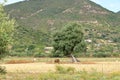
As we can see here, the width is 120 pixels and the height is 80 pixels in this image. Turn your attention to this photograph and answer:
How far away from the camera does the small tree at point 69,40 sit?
96.2 m

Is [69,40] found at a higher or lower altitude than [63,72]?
lower

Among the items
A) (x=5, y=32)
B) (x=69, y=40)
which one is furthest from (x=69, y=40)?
(x=5, y=32)

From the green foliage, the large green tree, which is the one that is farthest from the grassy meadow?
the green foliage

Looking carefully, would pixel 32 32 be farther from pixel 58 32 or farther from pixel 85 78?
pixel 85 78

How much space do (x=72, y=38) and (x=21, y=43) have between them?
1889 inches

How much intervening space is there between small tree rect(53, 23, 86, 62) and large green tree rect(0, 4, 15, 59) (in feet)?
172

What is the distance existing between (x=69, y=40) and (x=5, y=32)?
181 ft

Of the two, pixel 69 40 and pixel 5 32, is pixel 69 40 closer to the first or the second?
pixel 69 40

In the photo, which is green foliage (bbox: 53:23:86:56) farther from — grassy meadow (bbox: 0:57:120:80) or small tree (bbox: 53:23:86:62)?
grassy meadow (bbox: 0:57:120:80)

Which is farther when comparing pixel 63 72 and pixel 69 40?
pixel 69 40

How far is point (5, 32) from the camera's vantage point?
140ft

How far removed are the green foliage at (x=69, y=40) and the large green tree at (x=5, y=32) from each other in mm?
52458

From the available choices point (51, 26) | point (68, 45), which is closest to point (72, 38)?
point (68, 45)

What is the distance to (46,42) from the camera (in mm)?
159250
